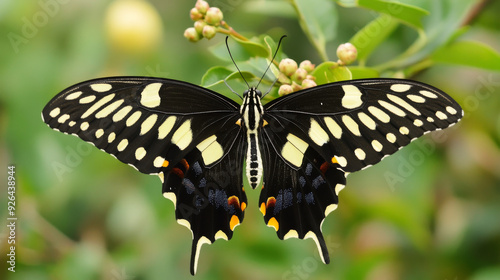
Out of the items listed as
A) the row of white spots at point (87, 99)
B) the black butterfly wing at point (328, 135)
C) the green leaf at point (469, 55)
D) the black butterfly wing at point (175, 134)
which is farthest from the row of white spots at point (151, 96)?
the green leaf at point (469, 55)

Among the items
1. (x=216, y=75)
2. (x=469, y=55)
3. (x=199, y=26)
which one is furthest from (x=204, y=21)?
(x=469, y=55)

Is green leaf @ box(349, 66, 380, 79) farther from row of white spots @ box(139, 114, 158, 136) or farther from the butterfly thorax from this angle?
row of white spots @ box(139, 114, 158, 136)

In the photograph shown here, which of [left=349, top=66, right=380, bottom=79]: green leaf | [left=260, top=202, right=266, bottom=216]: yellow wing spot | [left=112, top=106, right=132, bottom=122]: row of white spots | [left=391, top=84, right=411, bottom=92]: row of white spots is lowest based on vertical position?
[left=260, top=202, right=266, bottom=216]: yellow wing spot

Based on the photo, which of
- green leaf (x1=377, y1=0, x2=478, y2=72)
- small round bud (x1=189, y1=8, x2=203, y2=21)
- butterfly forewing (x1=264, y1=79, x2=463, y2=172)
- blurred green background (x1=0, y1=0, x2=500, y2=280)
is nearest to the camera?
butterfly forewing (x1=264, y1=79, x2=463, y2=172)

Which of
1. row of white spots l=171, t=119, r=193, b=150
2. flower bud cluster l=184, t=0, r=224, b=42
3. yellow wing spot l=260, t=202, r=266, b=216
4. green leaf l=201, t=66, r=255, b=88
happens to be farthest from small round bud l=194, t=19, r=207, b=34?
yellow wing spot l=260, t=202, r=266, b=216

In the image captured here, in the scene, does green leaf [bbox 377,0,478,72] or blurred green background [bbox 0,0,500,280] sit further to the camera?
blurred green background [bbox 0,0,500,280]

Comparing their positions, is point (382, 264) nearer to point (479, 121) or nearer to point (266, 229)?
point (266, 229)

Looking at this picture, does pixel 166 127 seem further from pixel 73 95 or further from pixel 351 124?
pixel 351 124
